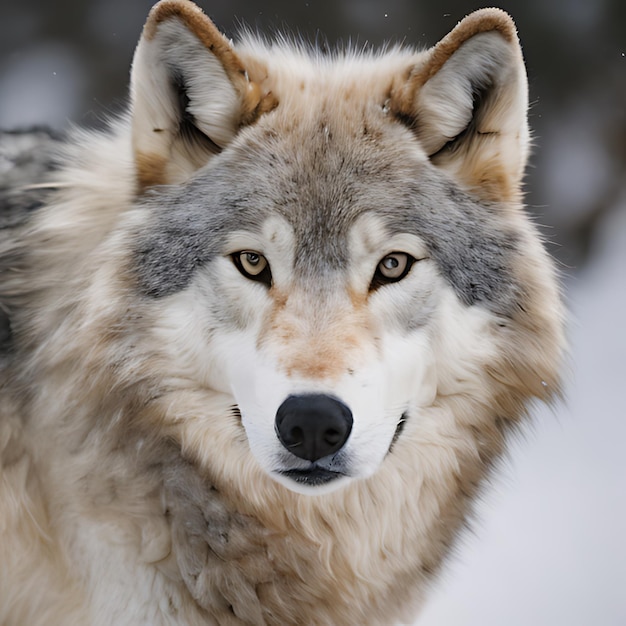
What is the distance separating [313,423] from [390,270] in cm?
55

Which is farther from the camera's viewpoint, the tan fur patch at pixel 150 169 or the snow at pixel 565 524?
the snow at pixel 565 524

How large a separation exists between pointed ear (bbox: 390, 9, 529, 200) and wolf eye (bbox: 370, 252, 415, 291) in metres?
0.40

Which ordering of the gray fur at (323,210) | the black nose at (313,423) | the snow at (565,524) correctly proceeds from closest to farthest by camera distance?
the black nose at (313,423), the gray fur at (323,210), the snow at (565,524)

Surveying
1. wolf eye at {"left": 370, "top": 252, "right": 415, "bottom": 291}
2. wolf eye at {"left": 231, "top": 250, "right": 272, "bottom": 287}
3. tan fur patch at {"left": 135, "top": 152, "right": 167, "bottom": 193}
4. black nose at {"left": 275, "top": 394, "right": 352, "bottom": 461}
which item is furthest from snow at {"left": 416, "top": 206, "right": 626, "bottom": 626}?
tan fur patch at {"left": 135, "top": 152, "right": 167, "bottom": 193}

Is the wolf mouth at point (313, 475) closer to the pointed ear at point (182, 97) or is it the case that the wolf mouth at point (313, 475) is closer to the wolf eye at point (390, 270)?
the wolf eye at point (390, 270)

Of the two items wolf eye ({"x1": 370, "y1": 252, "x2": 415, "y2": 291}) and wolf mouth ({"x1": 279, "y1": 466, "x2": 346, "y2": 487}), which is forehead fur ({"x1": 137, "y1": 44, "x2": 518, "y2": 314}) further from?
wolf mouth ({"x1": 279, "y1": 466, "x2": 346, "y2": 487})

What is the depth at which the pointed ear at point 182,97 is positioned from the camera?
2369 millimetres

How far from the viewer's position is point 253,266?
2.31 m

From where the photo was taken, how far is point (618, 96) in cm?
725

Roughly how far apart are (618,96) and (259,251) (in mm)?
5931

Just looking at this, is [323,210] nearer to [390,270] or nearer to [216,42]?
[390,270]

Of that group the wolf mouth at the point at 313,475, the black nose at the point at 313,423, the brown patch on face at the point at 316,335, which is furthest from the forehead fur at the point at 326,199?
the wolf mouth at the point at 313,475

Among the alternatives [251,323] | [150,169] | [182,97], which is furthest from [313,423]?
[182,97]

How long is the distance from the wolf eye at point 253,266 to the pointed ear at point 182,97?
1.16 feet
